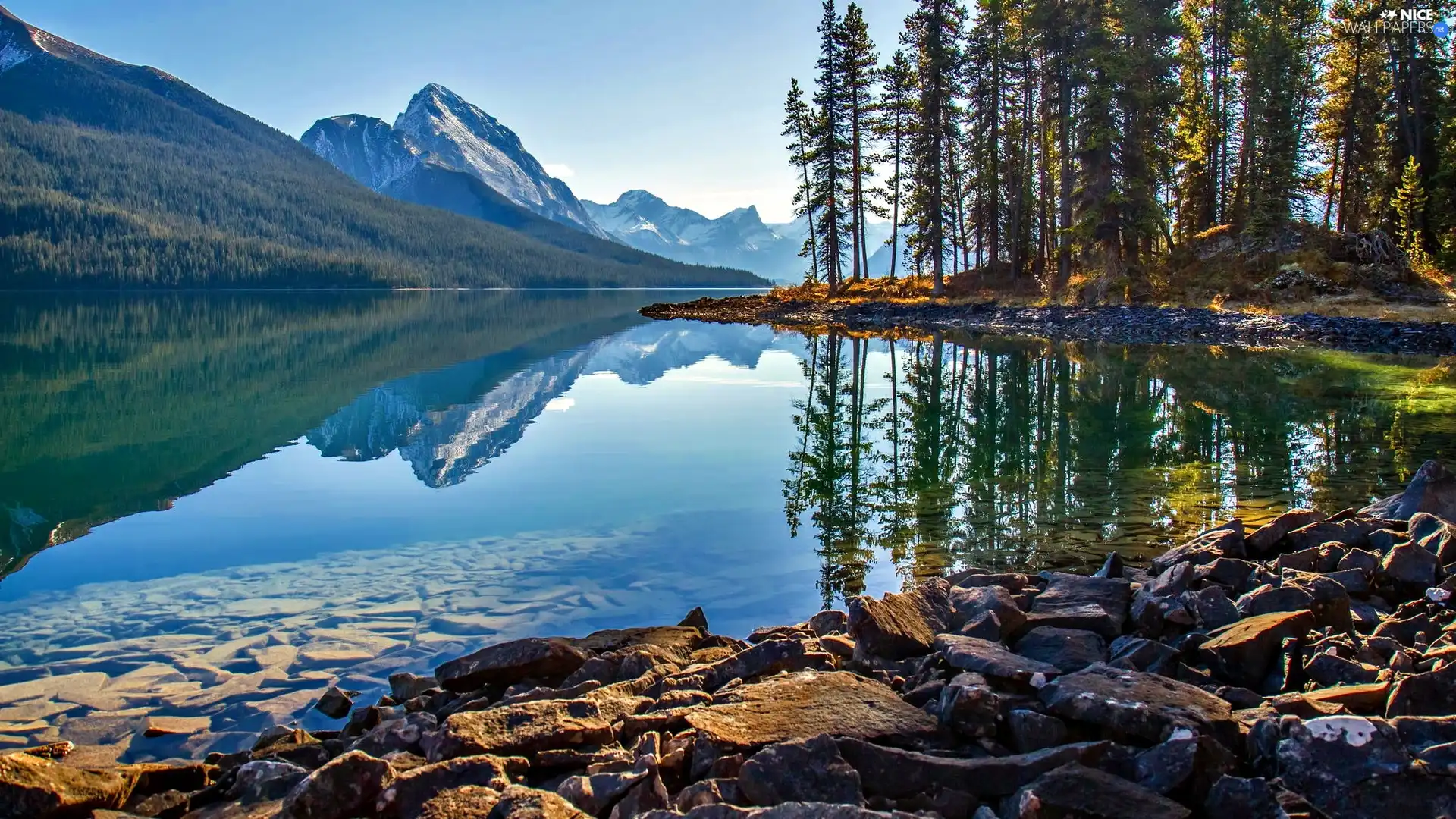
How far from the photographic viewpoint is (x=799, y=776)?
14.3 feet

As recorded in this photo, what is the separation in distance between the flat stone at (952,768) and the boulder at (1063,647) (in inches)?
60.5

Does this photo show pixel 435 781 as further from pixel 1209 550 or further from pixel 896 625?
pixel 1209 550

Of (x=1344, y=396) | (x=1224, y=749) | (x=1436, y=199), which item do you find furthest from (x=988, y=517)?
(x=1436, y=199)

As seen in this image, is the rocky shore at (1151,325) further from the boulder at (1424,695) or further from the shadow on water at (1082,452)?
the boulder at (1424,695)

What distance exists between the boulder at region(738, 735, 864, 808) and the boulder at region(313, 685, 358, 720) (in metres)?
3.78

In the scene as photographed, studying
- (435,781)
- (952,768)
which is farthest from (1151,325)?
(435,781)

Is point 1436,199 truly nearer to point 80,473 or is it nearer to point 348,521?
point 348,521

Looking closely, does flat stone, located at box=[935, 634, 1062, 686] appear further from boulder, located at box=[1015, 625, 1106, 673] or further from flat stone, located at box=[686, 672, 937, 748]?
flat stone, located at box=[686, 672, 937, 748]

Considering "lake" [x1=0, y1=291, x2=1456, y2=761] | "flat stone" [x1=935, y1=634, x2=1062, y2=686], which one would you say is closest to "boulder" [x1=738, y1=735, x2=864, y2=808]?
"flat stone" [x1=935, y1=634, x2=1062, y2=686]

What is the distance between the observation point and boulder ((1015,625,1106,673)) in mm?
6004

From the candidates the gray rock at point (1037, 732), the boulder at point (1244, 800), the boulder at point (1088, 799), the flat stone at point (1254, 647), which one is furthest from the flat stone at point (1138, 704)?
the flat stone at point (1254, 647)

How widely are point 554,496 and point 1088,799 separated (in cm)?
1068

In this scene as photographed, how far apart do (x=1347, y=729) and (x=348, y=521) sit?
11.6 metres

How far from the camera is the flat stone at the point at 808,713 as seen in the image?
4918mm
